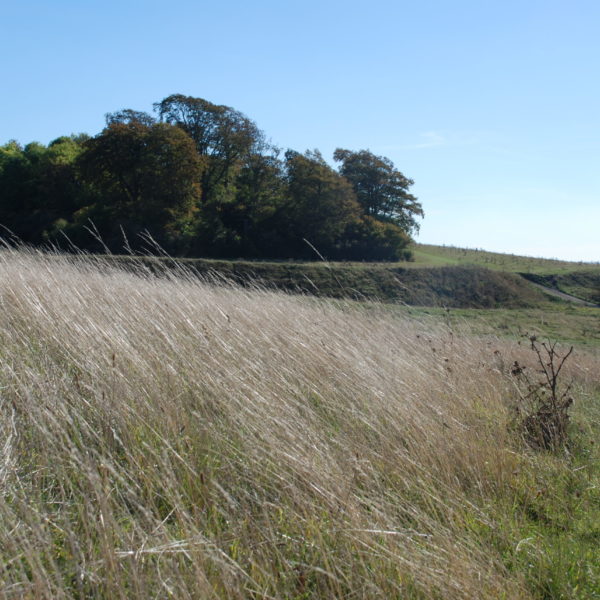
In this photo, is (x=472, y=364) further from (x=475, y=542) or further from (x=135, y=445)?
(x=135, y=445)

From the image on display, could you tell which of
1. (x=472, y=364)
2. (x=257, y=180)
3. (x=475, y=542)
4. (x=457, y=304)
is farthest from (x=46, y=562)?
(x=257, y=180)

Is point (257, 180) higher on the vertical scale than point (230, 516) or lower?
higher

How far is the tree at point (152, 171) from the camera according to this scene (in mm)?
27500

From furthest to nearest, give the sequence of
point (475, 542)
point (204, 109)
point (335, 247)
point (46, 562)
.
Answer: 1. point (204, 109)
2. point (335, 247)
3. point (475, 542)
4. point (46, 562)

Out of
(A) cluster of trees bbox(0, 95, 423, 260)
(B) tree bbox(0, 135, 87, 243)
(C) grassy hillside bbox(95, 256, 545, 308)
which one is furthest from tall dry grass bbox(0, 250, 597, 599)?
(B) tree bbox(0, 135, 87, 243)

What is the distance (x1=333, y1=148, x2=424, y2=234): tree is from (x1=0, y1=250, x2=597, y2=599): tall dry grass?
27.9 m

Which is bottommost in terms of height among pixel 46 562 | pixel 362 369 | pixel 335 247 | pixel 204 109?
pixel 46 562

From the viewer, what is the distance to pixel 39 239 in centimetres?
2634

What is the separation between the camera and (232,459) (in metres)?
3.45

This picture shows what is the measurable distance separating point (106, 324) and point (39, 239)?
24.1 metres

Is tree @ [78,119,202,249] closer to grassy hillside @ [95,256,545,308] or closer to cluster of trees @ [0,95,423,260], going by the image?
cluster of trees @ [0,95,423,260]

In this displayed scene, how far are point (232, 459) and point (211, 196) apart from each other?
98.3 feet

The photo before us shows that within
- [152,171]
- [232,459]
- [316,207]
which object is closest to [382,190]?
[316,207]

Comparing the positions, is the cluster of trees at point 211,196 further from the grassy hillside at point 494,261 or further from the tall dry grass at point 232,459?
the tall dry grass at point 232,459
